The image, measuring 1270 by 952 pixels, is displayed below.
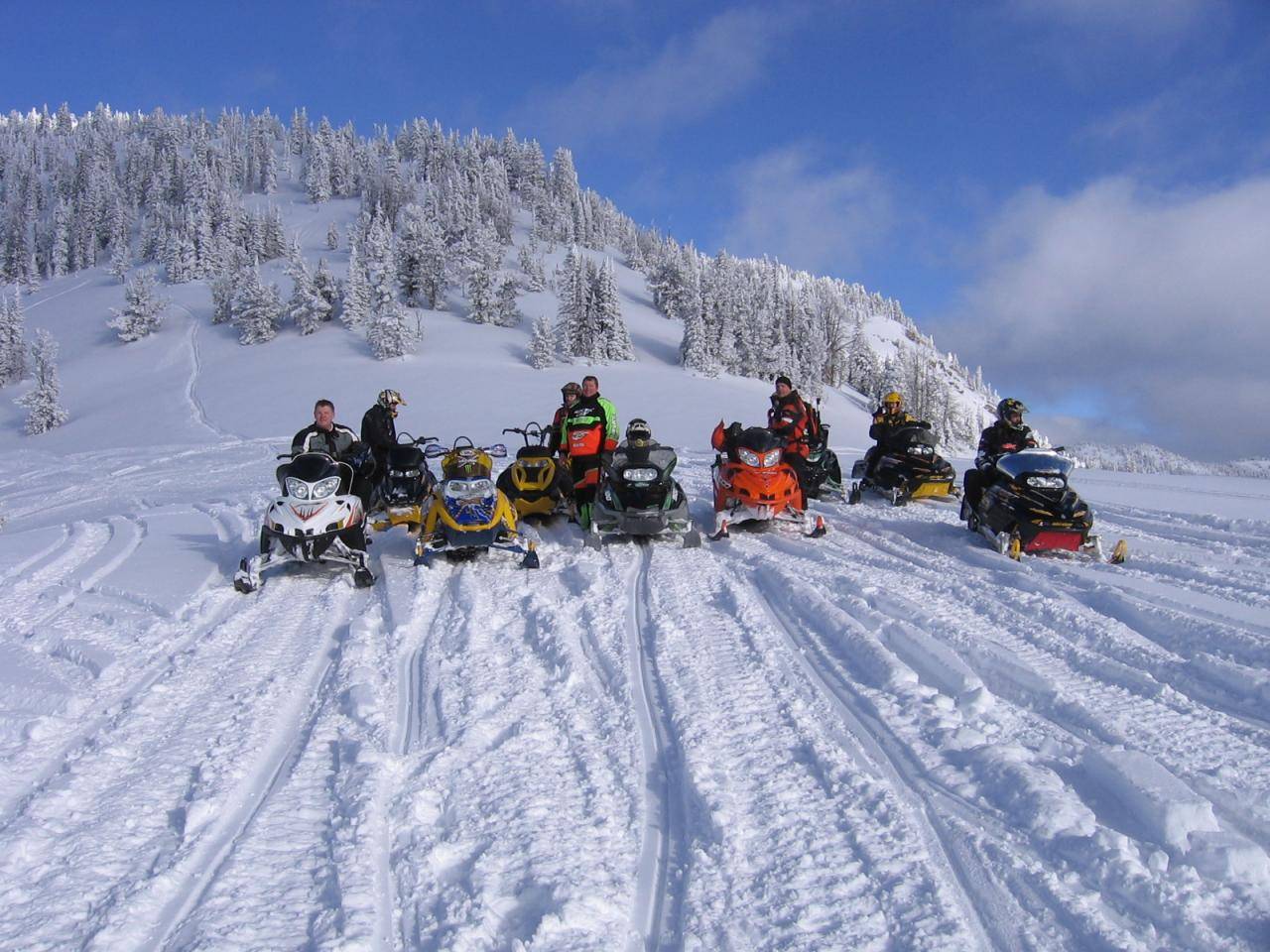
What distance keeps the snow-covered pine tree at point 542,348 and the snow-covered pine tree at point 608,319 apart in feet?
16.8

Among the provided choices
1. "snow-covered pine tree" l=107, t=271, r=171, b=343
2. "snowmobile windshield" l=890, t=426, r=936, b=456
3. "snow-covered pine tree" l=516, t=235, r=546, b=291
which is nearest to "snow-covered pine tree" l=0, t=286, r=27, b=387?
"snow-covered pine tree" l=107, t=271, r=171, b=343

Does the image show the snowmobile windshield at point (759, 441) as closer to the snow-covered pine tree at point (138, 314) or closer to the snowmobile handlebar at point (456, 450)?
the snowmobile handlebar at point (456, 450)

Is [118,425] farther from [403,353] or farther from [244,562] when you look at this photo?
[244,562]

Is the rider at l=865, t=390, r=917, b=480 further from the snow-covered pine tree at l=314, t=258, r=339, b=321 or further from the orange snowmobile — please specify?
the snow-covered pine tree at l=314, t=258, r=339, b=321

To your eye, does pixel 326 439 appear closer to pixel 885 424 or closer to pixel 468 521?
pixel 468 521

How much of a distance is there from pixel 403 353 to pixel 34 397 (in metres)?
18.7

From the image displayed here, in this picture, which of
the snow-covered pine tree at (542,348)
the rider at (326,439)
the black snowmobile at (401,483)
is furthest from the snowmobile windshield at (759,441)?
the snow-covered pine tree at (542,348)

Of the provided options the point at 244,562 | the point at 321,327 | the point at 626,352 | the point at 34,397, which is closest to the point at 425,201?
the point at 321,327

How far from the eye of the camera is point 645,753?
3707 millimetres

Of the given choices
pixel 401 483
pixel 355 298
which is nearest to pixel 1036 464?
pixel 401 483

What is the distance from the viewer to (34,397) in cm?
3962

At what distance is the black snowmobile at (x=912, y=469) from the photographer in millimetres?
11180

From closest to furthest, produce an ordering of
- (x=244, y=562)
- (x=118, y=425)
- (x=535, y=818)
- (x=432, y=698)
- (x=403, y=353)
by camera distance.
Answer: (x=535, y=818)
(x=432, y=698)
(x=244, y=562)
(x=118, y=425)
(x=403, y=353)

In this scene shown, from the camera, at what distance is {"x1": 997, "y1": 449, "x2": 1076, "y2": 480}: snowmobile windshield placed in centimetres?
790
